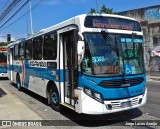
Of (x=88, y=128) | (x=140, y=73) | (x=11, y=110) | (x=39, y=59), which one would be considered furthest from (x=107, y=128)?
(x=39, y=59)

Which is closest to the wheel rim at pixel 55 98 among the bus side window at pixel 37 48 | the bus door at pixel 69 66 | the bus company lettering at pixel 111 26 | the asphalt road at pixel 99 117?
the asphalt road at pixel 99 117

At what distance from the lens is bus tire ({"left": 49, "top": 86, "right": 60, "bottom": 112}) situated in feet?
31.8

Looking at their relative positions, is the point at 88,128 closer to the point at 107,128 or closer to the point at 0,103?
the point at 107,128

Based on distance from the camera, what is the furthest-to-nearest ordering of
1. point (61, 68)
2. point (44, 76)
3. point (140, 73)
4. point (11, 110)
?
point (44, 76) → point (11, 110) → point (61, 68) → point (140, 73)

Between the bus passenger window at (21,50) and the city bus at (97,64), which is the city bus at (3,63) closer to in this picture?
the bus passenger window at (21,50)

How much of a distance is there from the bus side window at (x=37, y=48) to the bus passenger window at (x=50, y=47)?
0.64 m

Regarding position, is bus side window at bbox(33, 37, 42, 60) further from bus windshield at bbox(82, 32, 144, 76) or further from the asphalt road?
bus windshield at bbox(82, 32, 144, 76)

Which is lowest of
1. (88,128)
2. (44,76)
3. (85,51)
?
(88,128)

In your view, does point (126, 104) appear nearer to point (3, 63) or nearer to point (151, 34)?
point (3, 63)

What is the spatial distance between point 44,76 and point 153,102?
167 inches

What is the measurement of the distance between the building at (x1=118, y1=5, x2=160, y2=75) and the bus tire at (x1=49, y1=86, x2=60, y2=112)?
1899 cm

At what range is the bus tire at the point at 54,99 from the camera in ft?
31.8

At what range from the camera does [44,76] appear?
10742 millimetres

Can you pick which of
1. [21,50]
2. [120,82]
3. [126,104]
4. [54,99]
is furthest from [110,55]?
[21,50]
